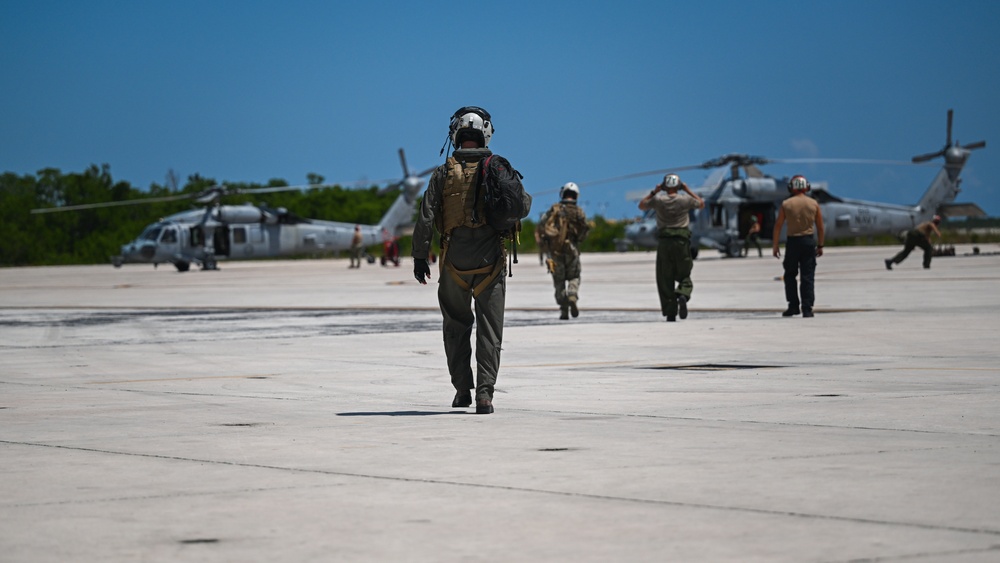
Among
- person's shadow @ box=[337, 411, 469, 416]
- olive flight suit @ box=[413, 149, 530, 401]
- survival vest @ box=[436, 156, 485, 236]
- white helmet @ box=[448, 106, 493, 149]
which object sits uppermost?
white helmet @ box=[448, 106, 493, 149]

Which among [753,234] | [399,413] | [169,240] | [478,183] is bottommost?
[399,413]

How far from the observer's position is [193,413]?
8914 mm

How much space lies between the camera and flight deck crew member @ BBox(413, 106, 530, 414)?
360 inches

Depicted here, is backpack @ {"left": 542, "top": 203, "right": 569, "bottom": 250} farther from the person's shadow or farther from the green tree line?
the green tree line

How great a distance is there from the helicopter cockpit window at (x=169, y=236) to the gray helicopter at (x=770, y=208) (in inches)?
765

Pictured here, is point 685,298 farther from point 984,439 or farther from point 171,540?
point 171,540

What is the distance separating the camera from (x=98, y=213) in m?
125

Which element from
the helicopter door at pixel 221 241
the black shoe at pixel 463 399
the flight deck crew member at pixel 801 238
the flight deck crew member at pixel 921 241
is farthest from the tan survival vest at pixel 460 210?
the helicopter door at pixel 221 241

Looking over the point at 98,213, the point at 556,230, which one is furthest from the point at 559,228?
the point at 98,213

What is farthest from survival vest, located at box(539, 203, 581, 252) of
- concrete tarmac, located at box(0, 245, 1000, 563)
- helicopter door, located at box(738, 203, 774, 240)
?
helicopter door, located at box(738, 203, 774, 240)

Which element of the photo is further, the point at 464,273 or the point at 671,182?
the point at 671,182

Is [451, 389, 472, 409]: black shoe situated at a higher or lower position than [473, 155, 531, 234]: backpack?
lower

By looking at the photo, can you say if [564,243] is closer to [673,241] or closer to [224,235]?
[673,241]

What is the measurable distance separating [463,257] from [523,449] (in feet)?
8.00
